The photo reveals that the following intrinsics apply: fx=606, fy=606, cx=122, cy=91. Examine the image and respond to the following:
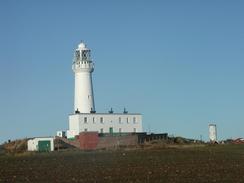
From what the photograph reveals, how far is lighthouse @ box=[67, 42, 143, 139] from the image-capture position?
9044 centimetres

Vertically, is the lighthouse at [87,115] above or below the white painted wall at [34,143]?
above

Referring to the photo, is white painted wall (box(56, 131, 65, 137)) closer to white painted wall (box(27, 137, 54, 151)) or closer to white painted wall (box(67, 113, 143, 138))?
white painted wall (box(67, 113, 143, 138))

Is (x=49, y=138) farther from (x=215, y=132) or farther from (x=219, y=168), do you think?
(x=219, y=168)

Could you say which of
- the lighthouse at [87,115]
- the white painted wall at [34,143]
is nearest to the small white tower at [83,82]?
the lighthouse at [87,115]

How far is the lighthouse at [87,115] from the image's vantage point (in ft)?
297

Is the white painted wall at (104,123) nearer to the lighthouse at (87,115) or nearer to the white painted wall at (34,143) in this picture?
the lighthouse at (87,115)

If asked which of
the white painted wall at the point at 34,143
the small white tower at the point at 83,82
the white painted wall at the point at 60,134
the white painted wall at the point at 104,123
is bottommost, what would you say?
the white painted wall at the point at 34,143

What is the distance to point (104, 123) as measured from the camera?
9256 cm

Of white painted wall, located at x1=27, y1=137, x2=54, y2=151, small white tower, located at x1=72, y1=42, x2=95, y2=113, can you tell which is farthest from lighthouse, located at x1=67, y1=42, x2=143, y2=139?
white painted wall, located at x1=27, y1=137, x2=54, y2=151

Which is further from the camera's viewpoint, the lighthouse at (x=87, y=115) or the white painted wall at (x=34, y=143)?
A: the lighthouse at (x=87, y=115)

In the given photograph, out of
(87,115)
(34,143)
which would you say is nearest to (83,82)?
(87,115)

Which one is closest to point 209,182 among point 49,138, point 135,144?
point 135,144

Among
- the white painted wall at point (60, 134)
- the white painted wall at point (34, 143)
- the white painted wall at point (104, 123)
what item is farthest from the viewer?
the white painted wall at point (60, 134)

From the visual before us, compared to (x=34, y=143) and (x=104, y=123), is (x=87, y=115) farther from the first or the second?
(x=34, y=143)
